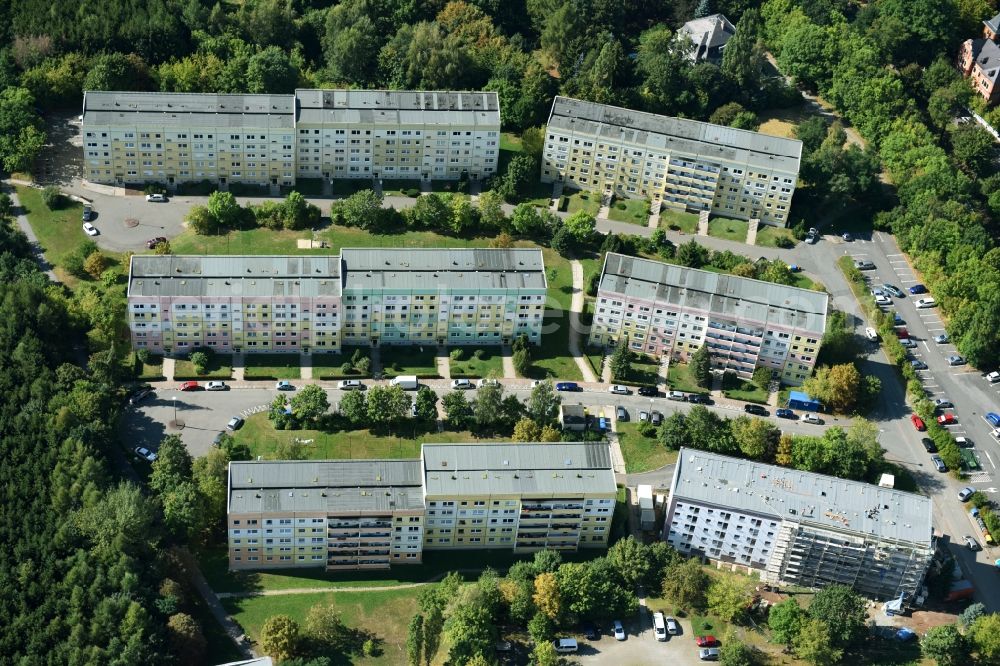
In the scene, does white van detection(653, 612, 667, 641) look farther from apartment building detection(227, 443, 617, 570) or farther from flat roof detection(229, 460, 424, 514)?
flat roof detection(229, 460, 424, 514)

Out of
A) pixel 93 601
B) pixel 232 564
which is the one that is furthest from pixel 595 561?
pixel 93 601

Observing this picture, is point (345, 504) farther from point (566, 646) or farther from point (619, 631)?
point (619, 631)

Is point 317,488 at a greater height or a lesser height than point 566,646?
greater

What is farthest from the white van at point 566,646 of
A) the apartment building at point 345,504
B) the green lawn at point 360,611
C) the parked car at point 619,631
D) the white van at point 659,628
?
the green lawn at point 360,611

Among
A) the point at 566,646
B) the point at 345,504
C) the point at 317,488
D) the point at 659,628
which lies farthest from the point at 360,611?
the point at 659,628

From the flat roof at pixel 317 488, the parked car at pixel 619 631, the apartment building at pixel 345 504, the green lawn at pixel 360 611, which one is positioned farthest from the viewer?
the apartment building at pixel 345 504

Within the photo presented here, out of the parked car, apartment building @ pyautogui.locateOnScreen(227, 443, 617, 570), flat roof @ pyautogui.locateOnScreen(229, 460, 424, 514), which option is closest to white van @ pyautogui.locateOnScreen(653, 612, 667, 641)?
the parked car

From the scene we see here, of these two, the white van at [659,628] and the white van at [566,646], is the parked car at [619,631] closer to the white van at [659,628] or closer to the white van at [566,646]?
the white van at [659,628]
